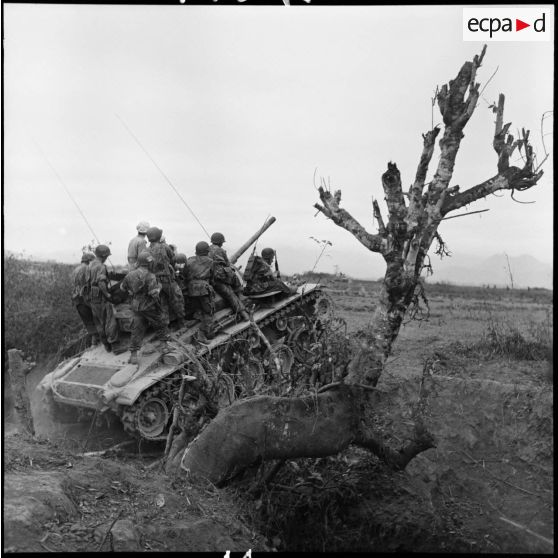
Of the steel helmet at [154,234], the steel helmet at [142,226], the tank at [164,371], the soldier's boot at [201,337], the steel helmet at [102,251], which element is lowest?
the tank at [164,371]

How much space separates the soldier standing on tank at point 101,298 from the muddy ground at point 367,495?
61.3 inches

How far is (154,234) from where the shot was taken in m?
8.46

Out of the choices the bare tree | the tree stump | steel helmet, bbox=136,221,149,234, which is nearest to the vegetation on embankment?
steel helmet, bbox=136,221,149,234

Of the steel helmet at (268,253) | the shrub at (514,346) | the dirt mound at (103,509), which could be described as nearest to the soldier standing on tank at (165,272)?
the steel helmet at (268,253)

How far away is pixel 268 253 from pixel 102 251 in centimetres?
289

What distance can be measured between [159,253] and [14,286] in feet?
17.2

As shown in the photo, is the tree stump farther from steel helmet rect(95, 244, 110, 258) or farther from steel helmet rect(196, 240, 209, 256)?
steel helmet rect(196, 240, 209, 256)

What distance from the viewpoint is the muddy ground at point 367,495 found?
183 inches

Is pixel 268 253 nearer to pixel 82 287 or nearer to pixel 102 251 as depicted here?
pixel 102 251

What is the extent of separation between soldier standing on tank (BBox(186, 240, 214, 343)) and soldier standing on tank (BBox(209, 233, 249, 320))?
0.39 ft

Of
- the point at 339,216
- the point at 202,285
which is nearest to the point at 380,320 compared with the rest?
the point at 339,216

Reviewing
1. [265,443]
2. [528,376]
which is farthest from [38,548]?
[528,376]

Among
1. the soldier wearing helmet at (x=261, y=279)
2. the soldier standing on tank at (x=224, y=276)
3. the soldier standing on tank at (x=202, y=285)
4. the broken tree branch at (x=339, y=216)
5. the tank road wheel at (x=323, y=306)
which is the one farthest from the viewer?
the tank road wheel at (x=323, y=306)

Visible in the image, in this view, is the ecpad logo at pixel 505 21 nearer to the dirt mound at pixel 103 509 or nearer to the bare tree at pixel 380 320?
the bare tree at pixel 380 320
